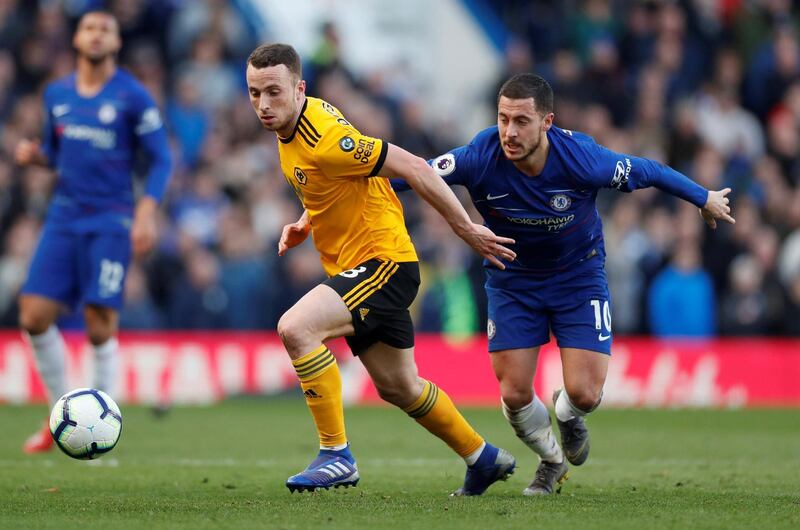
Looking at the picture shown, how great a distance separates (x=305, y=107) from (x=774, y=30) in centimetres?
1516

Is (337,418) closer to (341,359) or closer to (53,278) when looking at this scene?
(53,278)

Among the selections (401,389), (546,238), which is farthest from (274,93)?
(546,238)

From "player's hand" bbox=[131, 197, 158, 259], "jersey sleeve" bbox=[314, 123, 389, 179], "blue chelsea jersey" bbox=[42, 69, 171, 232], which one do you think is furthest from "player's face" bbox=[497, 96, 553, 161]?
"blue chelsea jersey" bbox=[42, 69, 171, 232]

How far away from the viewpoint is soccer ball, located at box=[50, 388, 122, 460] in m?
8.00

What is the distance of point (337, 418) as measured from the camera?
7844mm

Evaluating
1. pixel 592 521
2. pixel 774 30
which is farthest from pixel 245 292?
pixel 592 521

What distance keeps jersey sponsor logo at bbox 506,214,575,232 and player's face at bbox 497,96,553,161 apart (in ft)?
1.31

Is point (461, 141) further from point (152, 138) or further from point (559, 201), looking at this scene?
point (559, 201)

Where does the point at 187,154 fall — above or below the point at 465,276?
above

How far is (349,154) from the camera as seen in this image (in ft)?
24.9

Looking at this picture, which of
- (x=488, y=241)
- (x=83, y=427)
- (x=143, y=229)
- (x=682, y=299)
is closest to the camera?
(x=488, y=241)

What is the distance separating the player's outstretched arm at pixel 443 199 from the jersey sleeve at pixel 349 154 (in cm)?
6

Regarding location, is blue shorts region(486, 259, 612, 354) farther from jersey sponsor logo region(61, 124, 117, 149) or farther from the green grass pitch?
jersey sponsor logo region(61, 124, 117, 149)

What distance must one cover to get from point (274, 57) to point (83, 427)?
8.08ft
